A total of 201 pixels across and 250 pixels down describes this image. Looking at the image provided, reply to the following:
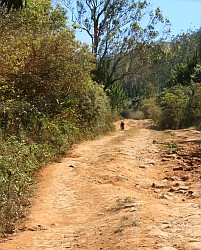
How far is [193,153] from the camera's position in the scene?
14180 millimetres

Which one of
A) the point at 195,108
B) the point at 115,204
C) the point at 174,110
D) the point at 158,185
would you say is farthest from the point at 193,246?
the point at 174,110

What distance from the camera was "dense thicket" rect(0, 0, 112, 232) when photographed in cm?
1046

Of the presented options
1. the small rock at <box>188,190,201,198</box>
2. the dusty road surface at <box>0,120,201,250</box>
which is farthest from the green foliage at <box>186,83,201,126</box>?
the small rock at <box>188,190,201,198</box>

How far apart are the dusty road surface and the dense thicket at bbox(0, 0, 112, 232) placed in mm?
655

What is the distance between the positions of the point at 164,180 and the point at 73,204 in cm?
293

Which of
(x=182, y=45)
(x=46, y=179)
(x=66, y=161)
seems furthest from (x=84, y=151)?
(x=182, y=45)

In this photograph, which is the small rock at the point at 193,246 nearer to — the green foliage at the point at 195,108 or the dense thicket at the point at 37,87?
the dense thicket at the point at 37,87

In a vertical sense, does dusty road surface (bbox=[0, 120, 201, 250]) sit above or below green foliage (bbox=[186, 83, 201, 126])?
below

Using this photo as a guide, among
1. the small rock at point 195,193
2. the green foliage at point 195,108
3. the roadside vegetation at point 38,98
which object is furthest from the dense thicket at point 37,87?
the green foliage at point 195,108

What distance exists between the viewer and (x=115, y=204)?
7.32m

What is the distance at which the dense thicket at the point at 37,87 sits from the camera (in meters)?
10.5

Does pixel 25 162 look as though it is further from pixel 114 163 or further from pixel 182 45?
pixel 182 45

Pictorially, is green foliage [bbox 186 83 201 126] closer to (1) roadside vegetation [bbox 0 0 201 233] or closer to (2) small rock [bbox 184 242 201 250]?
(1) roadside vegetation [bbox 0 0 201 233]

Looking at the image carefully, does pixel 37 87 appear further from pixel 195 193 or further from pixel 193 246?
pixel 193 246
